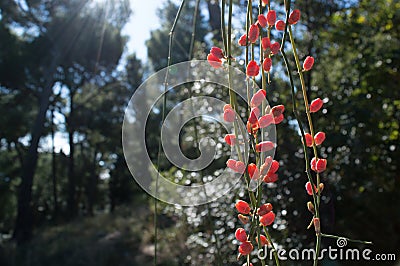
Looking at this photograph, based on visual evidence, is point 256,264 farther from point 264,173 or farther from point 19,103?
point 19,103

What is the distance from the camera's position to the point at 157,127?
10148 millimetres

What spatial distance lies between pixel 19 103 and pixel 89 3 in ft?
9.20

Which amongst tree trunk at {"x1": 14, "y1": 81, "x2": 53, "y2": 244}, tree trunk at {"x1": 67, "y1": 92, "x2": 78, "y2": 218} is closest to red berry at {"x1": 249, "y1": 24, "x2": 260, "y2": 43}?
tree trunk at {"x1": 14, "y1": 81, "x2": 53, "y2": 244}

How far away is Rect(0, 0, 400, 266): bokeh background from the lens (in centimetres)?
209

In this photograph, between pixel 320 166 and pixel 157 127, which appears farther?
pixel 157 127

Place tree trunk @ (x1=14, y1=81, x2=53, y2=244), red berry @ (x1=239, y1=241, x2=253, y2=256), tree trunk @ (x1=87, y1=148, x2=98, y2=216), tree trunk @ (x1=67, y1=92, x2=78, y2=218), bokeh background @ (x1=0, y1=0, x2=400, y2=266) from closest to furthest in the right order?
red berry @ (x1=239, y1=241, x2=253, y2=256)
bokeh background @ (x1=0, y1=0, x2=400, y2=266)
tree trunk @ (x1=14, y1=81, x2=53, y2=244)
tree trunk @ (x1=67, y1=92, x2=78, y2=218)
tree trunk @ (x1=87, y1=148, x2=98, y2=216)

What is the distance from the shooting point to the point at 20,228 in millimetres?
8258

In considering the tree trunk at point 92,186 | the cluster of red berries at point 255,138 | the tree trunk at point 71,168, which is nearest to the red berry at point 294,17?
the cluster of red berries at point 255,138

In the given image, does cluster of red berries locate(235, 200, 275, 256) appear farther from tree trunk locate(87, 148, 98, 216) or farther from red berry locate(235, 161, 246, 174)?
tree trunk locate(87, 148, 98, 216)

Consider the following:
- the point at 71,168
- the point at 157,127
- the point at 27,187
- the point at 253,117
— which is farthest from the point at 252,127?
the point at 71,168

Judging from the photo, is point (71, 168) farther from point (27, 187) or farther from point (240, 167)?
point (240, 167)

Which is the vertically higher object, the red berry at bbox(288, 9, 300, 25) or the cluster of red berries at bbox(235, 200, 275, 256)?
the red berry at bbox(288, 9, 300, 25)

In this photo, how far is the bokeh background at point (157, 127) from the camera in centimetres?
209

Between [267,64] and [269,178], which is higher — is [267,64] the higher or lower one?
the higher one
